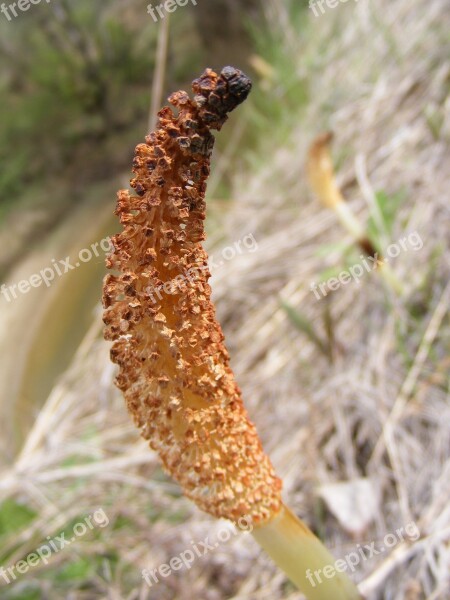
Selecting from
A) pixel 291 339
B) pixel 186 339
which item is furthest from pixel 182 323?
pixel 291 339

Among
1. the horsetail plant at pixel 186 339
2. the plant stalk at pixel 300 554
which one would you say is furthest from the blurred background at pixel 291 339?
the horsetail plant at pixel 186 339

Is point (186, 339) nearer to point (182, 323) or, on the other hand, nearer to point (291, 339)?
point (182, 323)

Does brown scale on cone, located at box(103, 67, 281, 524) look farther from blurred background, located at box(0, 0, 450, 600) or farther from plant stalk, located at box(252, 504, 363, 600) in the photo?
blurred background, located at box(0, 0, 450, 600)

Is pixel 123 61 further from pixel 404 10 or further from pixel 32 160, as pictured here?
pixel 404 10

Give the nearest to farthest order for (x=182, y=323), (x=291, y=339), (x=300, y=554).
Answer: (x=182, y=323), (x=300, y=554), (x=291, y=339)

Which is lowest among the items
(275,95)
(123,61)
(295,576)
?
(295,576)

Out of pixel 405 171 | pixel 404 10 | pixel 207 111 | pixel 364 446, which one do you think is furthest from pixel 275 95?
pixel 207 111

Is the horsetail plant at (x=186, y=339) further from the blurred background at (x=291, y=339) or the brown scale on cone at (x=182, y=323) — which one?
the blurred background at (x=291, y=339)

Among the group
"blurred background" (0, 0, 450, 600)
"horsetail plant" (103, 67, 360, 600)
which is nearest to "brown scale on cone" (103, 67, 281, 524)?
"horsetail plant" (103, 67, 360, 600)
